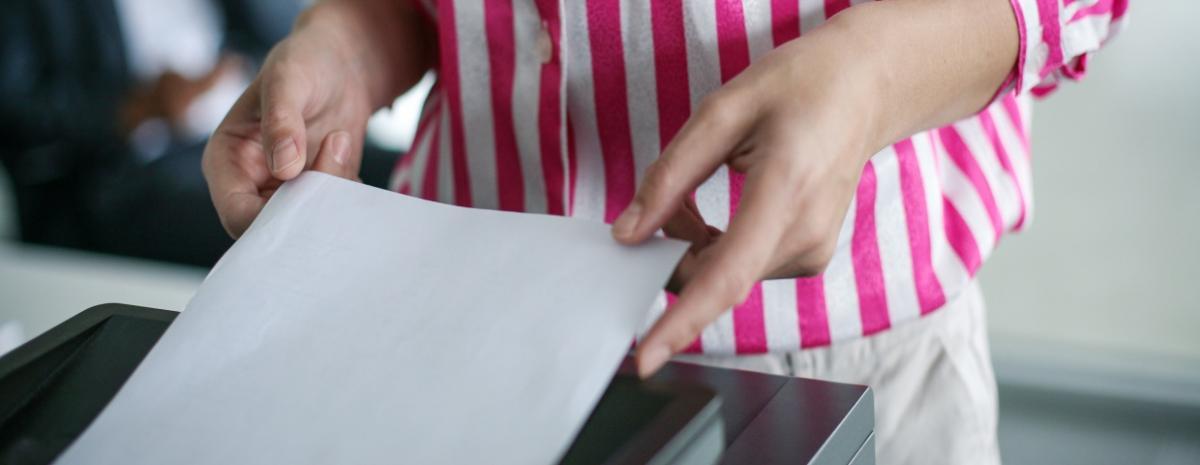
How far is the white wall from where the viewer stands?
1701 millimetres

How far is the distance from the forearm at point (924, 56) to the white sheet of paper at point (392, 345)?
0.13 metres

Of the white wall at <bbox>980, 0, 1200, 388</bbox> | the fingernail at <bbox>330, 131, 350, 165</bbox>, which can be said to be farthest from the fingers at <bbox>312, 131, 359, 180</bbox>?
Result: the white wall at <bbox>980, 0, 1200, 388</bbox>

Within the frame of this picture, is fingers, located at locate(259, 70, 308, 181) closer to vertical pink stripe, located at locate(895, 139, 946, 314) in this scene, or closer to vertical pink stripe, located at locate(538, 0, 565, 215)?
vertical pink stripe, located at locate(538, 0, 565, 215)

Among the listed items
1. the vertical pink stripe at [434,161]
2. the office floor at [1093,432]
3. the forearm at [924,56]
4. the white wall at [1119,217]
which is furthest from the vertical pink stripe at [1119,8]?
the office floor at [1093,432]

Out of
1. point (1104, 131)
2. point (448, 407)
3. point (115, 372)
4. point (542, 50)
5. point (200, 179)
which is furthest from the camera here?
point (200, 179)

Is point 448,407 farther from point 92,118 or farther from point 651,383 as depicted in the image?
point 92,118

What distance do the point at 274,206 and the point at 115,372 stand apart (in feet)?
0.34

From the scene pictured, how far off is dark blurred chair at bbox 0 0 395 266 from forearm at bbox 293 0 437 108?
1.45 metres

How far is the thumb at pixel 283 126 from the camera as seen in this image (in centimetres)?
55

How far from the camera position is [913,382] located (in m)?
0.70

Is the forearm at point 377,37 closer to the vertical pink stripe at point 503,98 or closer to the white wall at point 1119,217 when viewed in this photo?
the vertical pink stripe at point 503,98

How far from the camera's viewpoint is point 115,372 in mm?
→ 512

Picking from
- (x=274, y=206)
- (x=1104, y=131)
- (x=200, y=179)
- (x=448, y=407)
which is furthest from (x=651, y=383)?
(x=200, y=179)

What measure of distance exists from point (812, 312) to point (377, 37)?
342 millimetres
